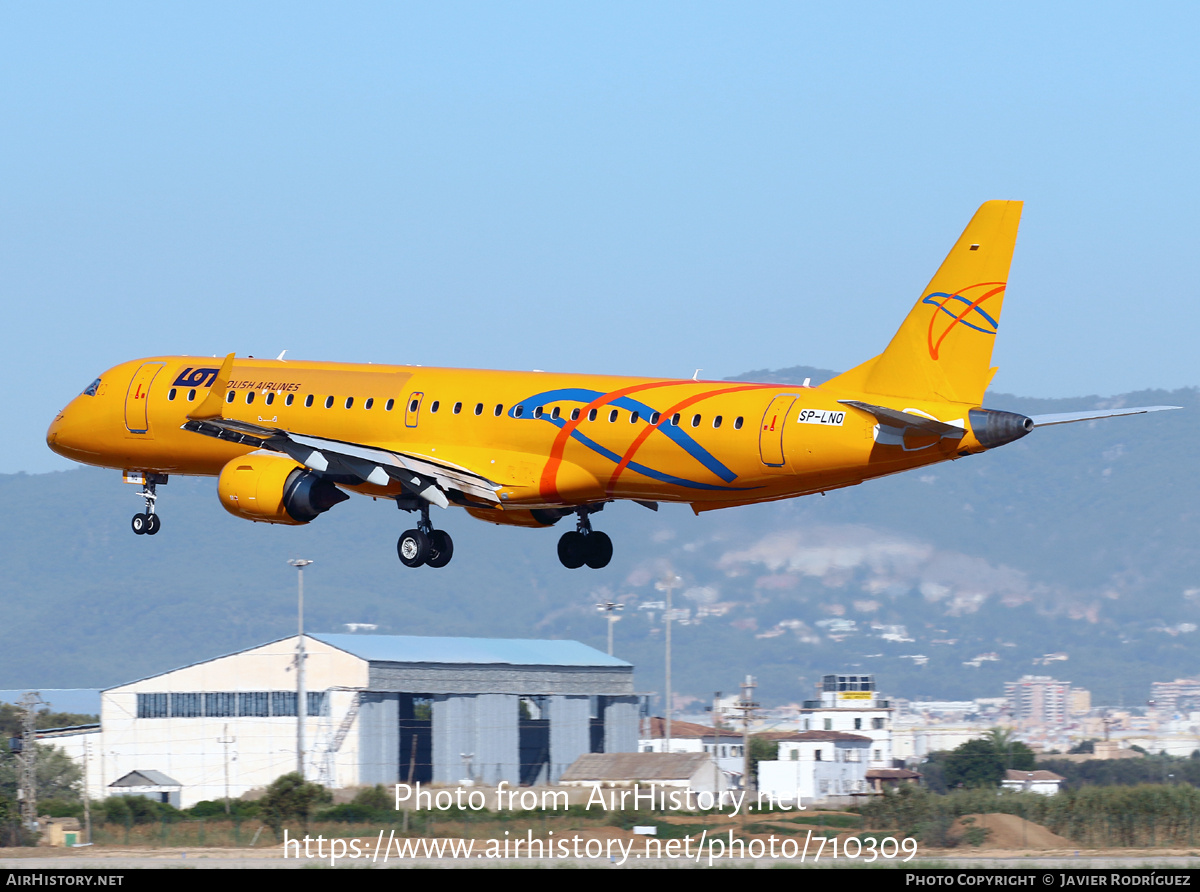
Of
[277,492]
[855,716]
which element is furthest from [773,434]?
[855,716]

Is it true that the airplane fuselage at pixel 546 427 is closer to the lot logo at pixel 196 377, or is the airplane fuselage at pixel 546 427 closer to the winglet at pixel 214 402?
the lot logo at pixel 196 377

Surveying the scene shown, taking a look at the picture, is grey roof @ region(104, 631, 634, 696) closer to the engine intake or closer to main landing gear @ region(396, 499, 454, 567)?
main landing gear @ region(396, 499, 454, 567)

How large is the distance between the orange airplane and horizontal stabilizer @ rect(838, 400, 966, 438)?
0.22ft

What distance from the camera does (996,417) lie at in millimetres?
38688

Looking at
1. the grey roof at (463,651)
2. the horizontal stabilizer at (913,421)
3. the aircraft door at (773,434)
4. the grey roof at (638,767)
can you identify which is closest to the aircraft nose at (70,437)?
the aircraft door at (773,434)

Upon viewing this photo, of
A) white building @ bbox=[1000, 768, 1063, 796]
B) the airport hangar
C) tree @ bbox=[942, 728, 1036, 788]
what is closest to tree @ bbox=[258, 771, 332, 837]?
the airport hangar

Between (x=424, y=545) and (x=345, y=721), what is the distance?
168 ft

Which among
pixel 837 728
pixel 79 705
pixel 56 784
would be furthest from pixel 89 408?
pixel 837 728

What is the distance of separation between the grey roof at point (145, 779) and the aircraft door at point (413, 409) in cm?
5347

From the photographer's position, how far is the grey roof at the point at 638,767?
284ft

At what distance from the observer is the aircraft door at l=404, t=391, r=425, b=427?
46.2 meters

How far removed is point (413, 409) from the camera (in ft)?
152

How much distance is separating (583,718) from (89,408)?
58218 mm

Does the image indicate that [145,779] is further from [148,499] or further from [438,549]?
[438,549]
